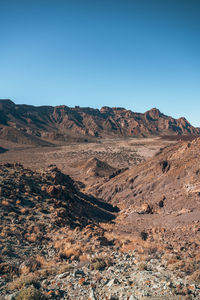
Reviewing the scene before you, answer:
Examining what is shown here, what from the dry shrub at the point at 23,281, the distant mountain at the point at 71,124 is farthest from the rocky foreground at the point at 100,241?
the distant mountain at the point at 71,124

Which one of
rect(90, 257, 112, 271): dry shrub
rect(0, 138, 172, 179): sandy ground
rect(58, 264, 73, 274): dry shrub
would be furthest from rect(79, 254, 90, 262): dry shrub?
rect(0, 138, 172, 179): sandy ground

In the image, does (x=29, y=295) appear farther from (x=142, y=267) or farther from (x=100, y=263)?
(x=142, y=267)

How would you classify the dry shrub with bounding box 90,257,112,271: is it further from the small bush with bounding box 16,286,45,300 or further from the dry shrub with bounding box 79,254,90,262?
the small bush with bounding box 16,286,45,300

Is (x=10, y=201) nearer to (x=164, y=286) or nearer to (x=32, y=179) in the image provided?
(x=32, y=179)

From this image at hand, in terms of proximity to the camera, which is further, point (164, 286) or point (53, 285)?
point (53, 285)

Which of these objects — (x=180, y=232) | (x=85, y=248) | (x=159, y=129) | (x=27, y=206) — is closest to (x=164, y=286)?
(x=85, y=248)

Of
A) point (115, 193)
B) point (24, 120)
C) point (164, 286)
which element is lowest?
point (115, 193)

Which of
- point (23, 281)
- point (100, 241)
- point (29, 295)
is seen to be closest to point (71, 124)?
point (100, 241)

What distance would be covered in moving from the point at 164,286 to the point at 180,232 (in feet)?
24.7

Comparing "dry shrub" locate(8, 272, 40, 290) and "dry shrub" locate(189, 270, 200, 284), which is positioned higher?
"dry shrub" locate(189, 270, 200, 284)

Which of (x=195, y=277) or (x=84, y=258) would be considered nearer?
(x=195, y=277)

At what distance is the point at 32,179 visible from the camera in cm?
1709

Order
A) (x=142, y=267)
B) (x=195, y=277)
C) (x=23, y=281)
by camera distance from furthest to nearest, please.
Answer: (x=142, y=267) → (x=23, y=281) → (x=195, y=277)

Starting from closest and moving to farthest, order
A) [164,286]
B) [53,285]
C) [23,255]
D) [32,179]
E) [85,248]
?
[164,286], [53,285], [23,255], [85,248], [32,179]
